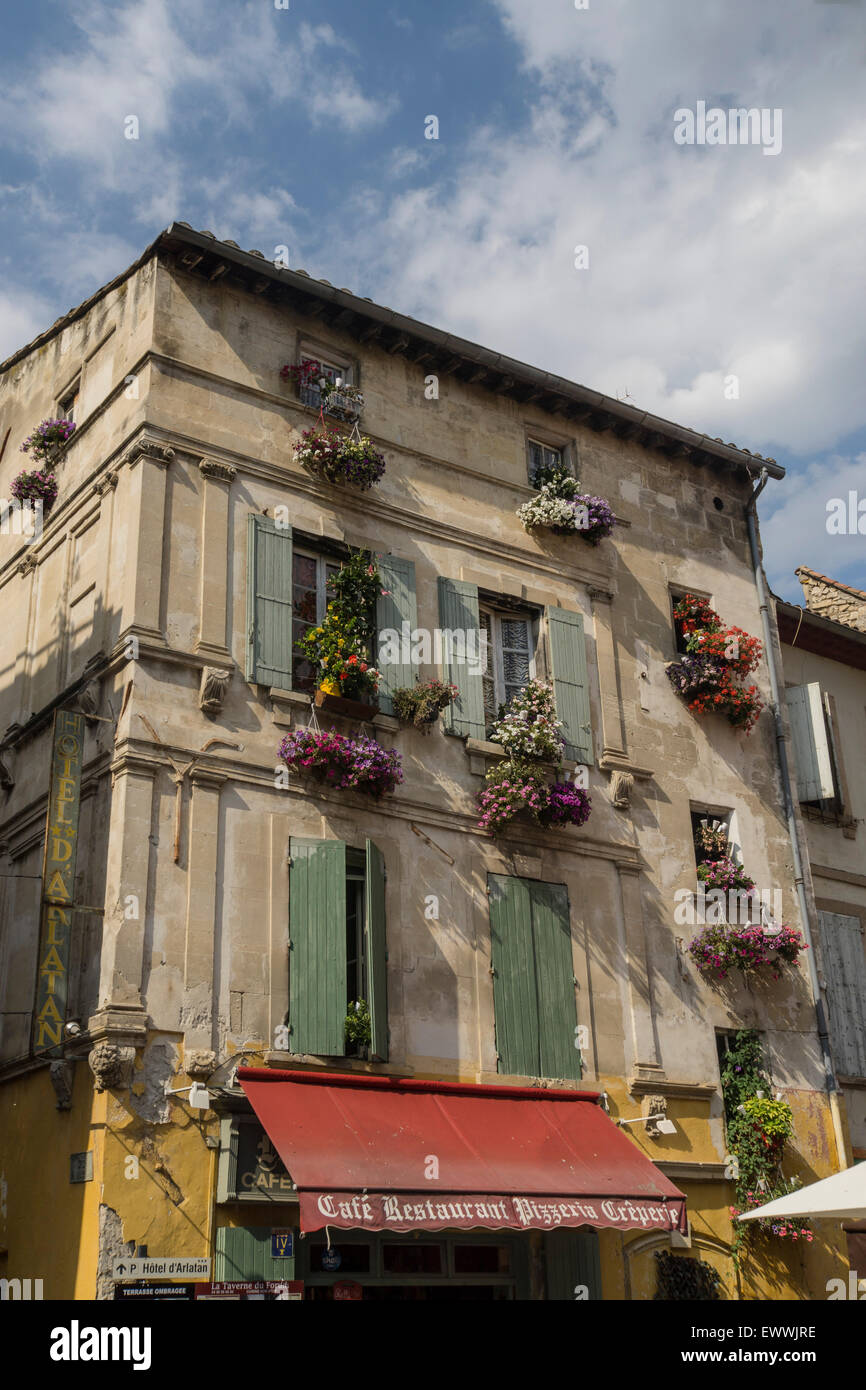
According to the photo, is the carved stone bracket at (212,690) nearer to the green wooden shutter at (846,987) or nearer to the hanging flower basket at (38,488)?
the hanging flower basket at (38,488)

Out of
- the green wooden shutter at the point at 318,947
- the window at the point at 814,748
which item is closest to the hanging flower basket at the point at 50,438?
the green wooden shutter at the point at 318,947

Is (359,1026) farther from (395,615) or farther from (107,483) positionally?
(107,483)

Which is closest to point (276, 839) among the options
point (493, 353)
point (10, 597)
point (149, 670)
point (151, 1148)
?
point (149, 670)

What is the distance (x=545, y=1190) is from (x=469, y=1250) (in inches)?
56.6

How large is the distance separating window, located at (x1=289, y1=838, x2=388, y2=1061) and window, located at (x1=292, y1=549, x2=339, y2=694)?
182 cm

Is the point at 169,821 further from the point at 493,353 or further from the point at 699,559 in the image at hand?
the point at 699,559

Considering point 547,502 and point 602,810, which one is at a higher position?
point 547,502

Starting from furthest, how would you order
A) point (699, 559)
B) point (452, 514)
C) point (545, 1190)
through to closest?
point (699, 559) → point (452, 514) → point (545, 1190)

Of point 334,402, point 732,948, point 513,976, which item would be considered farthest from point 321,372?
point 732,948

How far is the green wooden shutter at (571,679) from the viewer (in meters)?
15.7

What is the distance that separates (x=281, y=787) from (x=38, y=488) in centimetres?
510

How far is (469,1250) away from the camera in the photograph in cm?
1313

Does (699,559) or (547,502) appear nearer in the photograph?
(547,502)

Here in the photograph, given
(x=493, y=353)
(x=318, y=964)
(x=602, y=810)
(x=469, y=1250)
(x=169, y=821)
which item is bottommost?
(x=469, y=1250)
